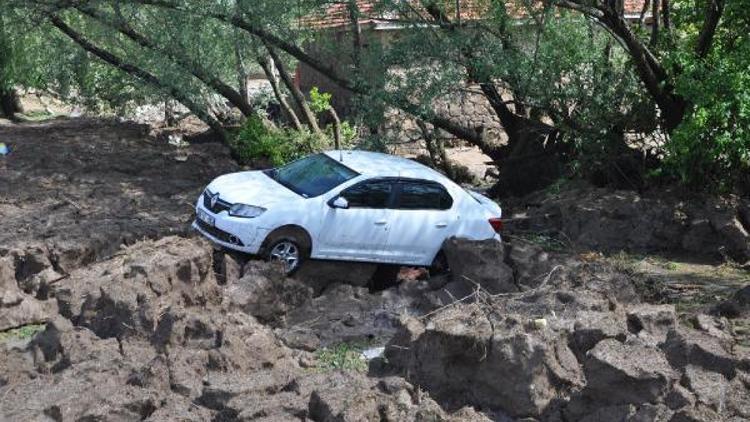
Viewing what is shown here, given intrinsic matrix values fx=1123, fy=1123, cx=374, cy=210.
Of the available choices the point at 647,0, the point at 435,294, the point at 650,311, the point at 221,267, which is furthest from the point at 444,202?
the point at 647,0

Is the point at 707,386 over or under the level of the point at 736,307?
over

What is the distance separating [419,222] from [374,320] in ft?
6.87

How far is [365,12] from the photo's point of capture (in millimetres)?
19469

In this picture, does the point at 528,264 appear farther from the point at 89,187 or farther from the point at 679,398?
the point at 89,187

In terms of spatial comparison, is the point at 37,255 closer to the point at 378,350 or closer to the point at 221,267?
the point at 221,267

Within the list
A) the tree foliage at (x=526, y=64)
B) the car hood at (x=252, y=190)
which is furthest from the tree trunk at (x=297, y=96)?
the car hood at (x=252, y=190)

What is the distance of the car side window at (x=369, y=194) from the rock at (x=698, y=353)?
5.55 metres

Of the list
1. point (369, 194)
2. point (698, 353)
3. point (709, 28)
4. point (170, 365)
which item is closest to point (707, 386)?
point (698, 353)

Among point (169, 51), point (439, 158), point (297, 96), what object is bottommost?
point (439, 158)

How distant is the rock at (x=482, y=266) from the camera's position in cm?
1391

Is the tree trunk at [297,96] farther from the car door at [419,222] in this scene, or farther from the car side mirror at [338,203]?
the car side mirror at [338,203]

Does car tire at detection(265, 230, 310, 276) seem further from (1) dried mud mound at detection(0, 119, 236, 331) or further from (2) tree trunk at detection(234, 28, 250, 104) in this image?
(2) tree trunk at detection(234, 28, 250, 104)

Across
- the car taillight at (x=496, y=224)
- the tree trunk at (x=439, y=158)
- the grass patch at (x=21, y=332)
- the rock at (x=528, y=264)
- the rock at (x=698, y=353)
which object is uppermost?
the rock at (x=698, y=353)

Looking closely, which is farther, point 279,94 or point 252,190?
point 279,94
